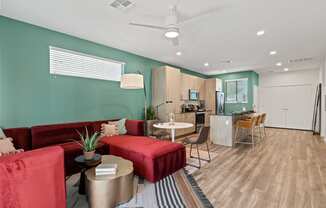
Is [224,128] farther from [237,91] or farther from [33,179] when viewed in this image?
[33,179]

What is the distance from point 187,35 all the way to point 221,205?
3200mm

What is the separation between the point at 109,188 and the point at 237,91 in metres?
7.63

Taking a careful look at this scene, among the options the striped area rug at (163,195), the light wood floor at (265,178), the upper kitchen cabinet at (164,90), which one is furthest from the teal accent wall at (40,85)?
the light wood floor at (265,178)

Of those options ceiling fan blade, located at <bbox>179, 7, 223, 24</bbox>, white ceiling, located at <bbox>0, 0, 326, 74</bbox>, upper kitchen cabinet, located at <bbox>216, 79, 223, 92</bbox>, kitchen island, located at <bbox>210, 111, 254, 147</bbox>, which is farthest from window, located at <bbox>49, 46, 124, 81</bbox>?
upper kitchen cabinet, located at <bbox>216, 79, 223, 92</bbox>

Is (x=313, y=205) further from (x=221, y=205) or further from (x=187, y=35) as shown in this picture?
(x=187, y=35)

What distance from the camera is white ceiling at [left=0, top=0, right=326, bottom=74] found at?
2.57 metres

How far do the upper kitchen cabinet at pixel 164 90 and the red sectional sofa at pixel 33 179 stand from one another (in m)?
3.98

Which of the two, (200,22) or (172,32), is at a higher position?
(200,22)

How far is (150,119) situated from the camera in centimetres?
521

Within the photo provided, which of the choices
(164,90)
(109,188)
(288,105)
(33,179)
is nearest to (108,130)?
(109,188)

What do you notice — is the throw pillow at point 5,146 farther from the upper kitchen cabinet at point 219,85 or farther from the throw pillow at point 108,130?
the upper kitchen cabinet at point 219,85

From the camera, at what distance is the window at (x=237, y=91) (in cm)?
790

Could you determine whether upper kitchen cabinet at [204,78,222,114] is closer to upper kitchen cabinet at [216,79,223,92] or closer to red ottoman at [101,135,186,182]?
upper kitchen cabinet at [216,79,223,92]

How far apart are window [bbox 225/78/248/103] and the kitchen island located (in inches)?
116
